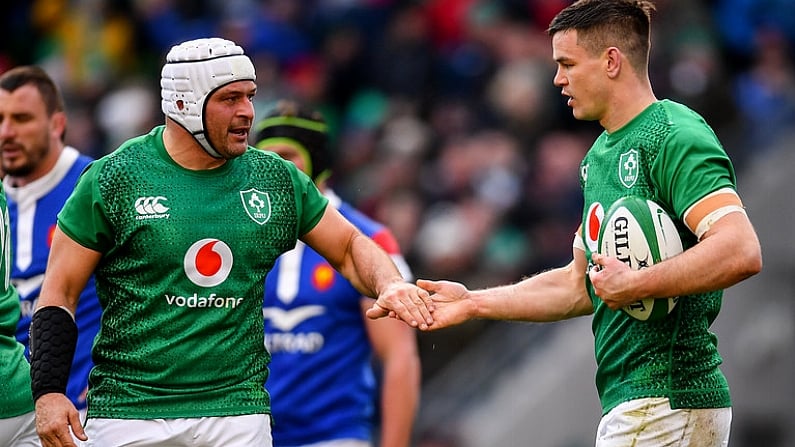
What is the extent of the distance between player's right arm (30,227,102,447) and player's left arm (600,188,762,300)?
217 centimetres

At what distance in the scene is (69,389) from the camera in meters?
8.15

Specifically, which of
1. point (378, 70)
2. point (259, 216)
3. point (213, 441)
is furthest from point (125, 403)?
point (378, 70)

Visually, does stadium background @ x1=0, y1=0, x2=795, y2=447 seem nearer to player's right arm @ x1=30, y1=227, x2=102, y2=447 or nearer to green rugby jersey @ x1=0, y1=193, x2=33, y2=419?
green rugby jersey @ x1=0, y1=193, x2=33, y2=419

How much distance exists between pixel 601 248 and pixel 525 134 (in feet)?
27.4

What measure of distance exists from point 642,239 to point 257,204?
1583 mm

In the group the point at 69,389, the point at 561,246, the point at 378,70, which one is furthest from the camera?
the point at 378,70

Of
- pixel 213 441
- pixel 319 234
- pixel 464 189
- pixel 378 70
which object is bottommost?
pixel 213 441

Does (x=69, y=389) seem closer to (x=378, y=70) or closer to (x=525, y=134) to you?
(x=525, y=134)

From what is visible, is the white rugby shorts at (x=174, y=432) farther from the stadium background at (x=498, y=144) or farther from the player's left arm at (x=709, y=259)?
the stadium background at (x=498, y=144)

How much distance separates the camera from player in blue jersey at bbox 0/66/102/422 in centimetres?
800

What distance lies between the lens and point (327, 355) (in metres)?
8.34

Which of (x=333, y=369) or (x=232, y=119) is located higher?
(x=232, y=119)

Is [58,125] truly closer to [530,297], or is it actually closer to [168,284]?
[168,284]

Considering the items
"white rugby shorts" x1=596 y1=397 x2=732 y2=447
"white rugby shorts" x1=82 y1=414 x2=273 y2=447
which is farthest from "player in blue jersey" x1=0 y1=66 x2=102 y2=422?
"white rugby shorts" x1=596 y1=397 x2=732 y2=447
